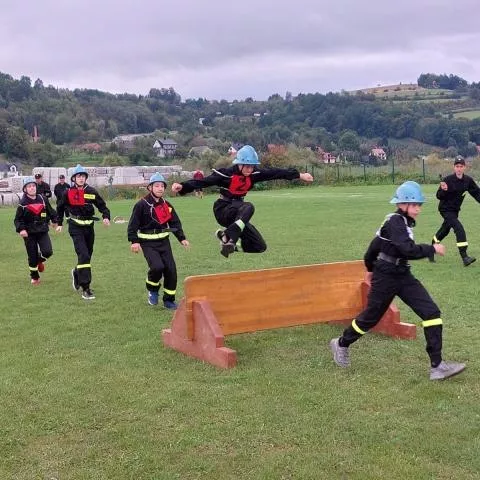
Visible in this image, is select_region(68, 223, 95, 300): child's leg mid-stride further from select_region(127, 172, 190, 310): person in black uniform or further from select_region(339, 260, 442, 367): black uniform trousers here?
select_region(339, 260, 442, 367): black uniform trousers

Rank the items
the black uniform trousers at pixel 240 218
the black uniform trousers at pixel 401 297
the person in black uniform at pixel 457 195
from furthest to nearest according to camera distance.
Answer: the person in black uniform at pixel 457 195 → the black uniform trousers at pixel 240 218 → the black uniform trousers at pixel 401 297

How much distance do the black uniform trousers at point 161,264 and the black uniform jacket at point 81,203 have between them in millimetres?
1696

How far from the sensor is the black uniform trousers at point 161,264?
10.7 metres

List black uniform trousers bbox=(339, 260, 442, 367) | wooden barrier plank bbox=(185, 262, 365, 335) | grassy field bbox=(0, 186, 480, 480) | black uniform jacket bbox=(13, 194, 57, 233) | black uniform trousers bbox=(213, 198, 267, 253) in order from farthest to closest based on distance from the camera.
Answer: black uniform jacket bbox=(13, 194, 57, 233) < black uniform trousers bbox=(213, 198, 267, 253) < wooden barrier plank bbox=(185, 262, 365, 335) < black uniform trousers bbox=(339, 260, 442, 367) < grassy field bbox=(0, 186, 480, 480)

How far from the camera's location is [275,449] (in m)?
5.42

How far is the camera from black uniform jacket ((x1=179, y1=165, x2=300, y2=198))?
9797mm

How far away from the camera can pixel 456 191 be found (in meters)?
14.5

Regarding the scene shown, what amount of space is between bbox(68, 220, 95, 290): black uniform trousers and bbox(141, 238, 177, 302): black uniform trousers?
1.59 meters

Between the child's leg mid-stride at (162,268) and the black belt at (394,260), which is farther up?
the black belt at (394,260)

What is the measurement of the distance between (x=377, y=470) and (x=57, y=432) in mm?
2673

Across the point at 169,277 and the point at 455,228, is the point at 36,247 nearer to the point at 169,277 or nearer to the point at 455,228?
the point at 169,277

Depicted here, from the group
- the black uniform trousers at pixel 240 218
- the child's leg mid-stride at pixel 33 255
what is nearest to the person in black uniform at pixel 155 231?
the black uniform trousers at pixel 240 218

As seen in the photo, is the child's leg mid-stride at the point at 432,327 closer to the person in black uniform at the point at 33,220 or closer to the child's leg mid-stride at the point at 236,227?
the child's leg mid-stride at the point at 236,227

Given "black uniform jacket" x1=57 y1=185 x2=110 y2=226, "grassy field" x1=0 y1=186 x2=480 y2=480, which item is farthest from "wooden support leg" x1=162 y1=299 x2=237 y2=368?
"black uniform jacket" x1=57 y1=185 x2=110 y2=226
